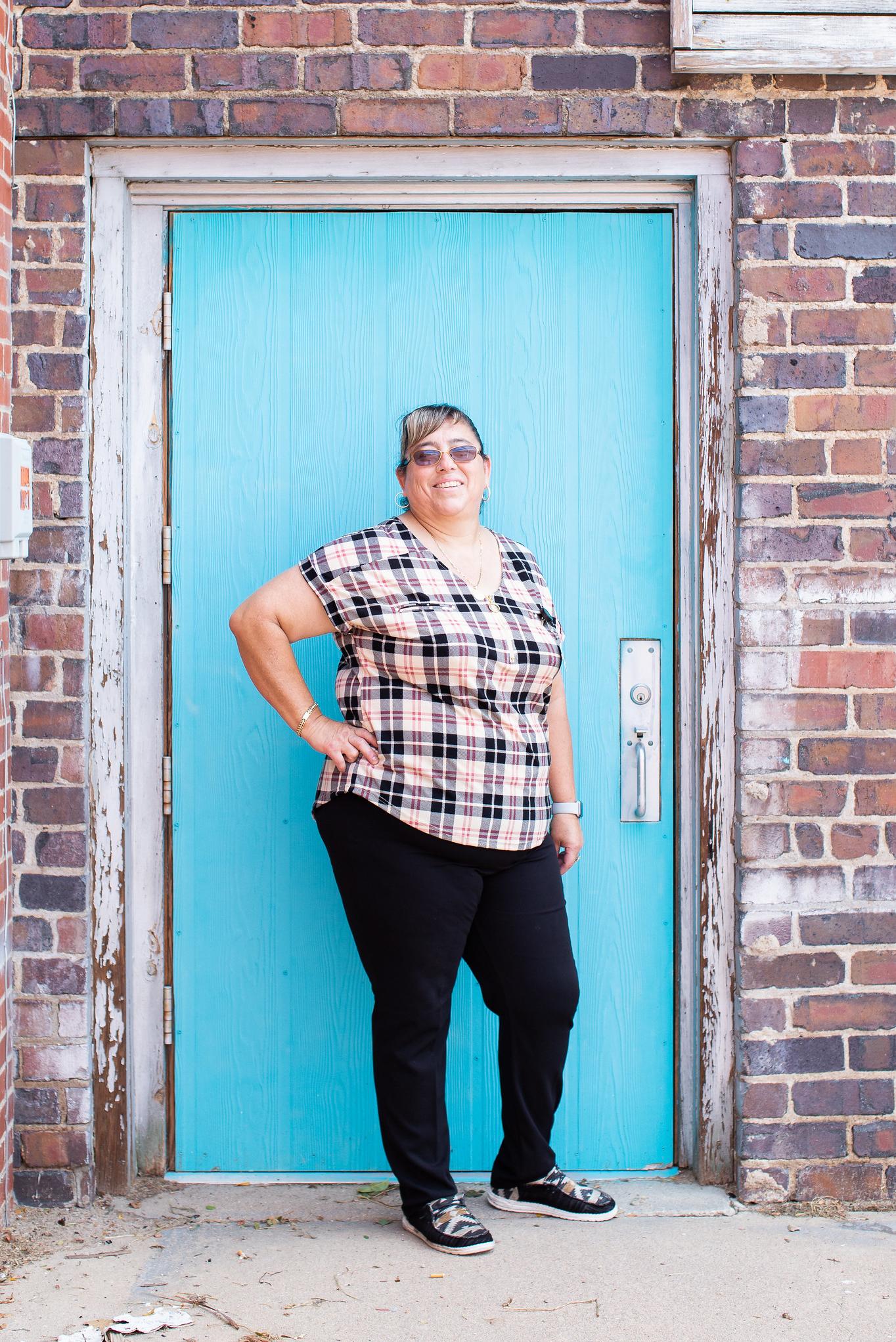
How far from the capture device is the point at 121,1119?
3020 mm

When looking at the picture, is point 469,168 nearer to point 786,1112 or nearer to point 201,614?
point 201,614

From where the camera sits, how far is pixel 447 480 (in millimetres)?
2670

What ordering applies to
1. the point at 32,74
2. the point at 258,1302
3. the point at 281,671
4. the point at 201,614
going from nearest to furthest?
the point at 258,1302 → the point at 281,671 → the point at 32,74 → the point at 201,614

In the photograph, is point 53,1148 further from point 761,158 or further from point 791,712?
point 761,158

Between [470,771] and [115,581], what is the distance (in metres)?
1.06

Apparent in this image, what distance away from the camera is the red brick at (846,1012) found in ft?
9.64

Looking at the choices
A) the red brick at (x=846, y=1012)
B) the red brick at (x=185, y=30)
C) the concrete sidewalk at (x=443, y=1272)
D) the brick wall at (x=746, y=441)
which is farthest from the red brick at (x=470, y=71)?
the concrete sidewalk at (x=443, y=1272)

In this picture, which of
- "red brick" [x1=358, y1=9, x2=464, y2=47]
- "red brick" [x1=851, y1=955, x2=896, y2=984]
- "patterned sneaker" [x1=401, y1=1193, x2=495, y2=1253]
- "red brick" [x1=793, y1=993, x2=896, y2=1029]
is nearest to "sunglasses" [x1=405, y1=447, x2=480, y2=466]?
"red brick" [x1=358, y1=9, x2=464, y2=47]

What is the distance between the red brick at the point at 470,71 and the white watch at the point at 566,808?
174cm

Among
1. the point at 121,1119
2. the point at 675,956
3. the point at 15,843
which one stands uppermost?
the point at 15,843

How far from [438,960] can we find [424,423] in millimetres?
1205

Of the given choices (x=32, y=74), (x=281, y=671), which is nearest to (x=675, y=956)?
(x=281, y=671)

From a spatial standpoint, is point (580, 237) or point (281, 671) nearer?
point (281, 671)

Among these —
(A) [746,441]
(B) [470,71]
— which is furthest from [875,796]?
(B) [470,71]
